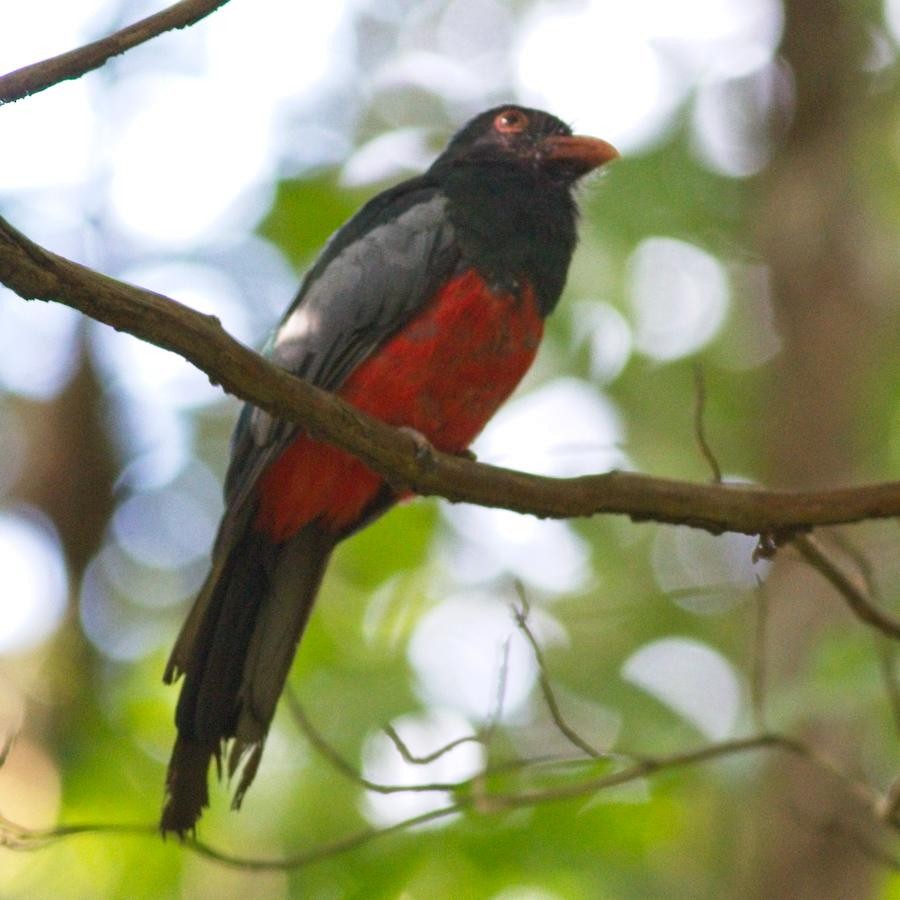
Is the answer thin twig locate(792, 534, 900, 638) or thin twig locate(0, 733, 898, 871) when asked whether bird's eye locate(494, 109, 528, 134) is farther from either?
thin twig locate(0, 733, 898, 871)

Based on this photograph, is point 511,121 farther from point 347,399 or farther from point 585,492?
point 585,492

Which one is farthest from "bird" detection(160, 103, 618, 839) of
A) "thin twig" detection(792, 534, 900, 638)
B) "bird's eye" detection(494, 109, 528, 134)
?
"thin twig" detection(792, 534, 900, 638)

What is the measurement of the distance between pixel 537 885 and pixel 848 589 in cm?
199

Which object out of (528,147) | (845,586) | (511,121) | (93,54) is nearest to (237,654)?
(845,586)

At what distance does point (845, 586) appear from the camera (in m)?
3.96

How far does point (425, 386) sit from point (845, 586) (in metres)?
1.48

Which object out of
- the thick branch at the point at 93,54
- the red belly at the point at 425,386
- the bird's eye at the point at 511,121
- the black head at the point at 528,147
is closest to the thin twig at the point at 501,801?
the red belly at the point at 425,386

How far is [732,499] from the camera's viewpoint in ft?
12.3

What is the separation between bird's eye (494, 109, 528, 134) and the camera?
18.0 ft

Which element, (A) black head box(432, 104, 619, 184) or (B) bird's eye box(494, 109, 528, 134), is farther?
(B) bird's eye box(494, 109, 528, 134)

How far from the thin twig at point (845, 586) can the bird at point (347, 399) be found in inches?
47.6

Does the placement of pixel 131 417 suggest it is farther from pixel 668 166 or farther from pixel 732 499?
pixel 732 499

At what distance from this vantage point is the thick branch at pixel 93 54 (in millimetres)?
2852

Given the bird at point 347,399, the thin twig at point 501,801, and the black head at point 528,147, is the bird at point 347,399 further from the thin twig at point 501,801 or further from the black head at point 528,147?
the black head at point 528,147
